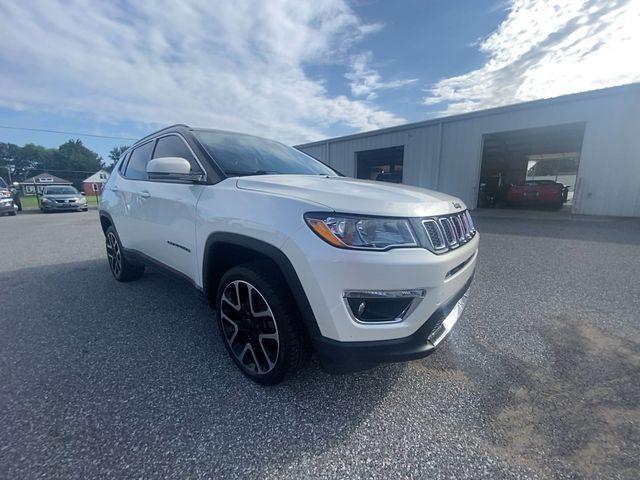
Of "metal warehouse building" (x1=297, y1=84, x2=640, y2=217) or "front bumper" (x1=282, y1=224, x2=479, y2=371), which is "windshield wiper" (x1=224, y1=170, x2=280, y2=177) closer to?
"front bumper" (x1=282, y1=224, x2=479, y2=371)

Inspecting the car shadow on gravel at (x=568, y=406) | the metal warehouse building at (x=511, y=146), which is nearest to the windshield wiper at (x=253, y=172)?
the car shadow on gravel at (x=568, y=406)

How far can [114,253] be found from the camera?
412 cm

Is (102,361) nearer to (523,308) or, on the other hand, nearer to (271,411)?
(271,411)

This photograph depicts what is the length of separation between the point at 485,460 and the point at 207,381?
5.58 ft

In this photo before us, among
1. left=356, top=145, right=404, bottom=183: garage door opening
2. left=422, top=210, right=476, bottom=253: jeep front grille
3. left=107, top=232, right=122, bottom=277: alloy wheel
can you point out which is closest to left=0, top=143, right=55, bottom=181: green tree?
left=356, top=145, right=404, bottom=183: garage door opening

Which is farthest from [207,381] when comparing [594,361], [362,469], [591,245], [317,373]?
[591,245]

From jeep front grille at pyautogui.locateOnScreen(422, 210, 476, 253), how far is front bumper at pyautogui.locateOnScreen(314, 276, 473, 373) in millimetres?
356

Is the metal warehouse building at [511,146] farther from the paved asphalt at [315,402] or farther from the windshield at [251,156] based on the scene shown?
the paved asphalt at [315,402]

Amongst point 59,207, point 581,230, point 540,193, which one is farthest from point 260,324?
point 59,207

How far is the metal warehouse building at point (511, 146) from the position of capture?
32.6 ft

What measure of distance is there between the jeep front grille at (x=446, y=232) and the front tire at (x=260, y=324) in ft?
2.91

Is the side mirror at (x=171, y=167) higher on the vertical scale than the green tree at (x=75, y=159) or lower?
lower

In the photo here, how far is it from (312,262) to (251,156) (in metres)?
1.55

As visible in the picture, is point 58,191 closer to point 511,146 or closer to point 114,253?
point 114,253
